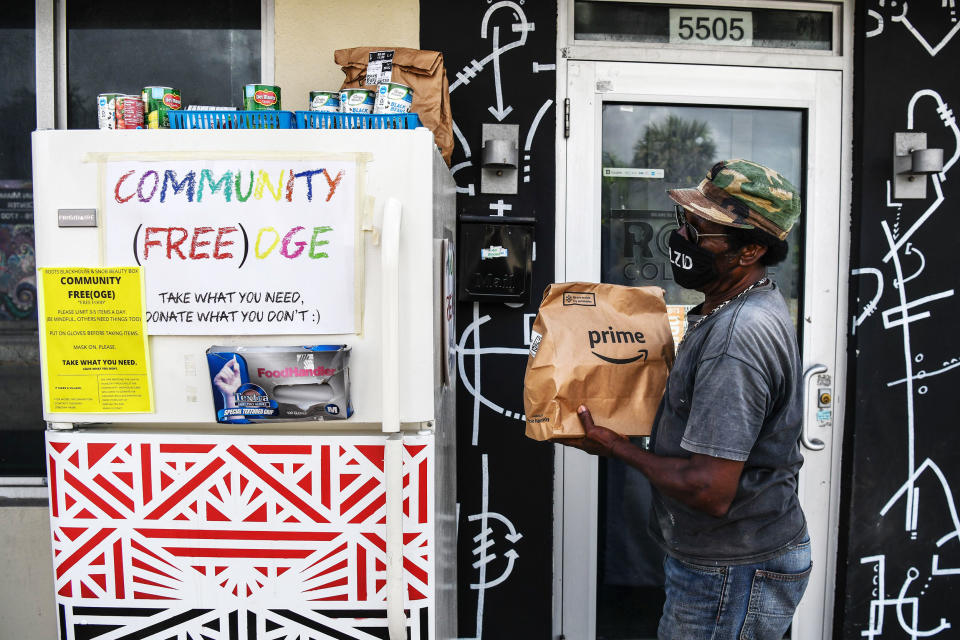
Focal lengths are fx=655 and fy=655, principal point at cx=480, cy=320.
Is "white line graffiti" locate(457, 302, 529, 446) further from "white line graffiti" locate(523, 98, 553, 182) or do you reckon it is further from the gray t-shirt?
the gray t-shirt

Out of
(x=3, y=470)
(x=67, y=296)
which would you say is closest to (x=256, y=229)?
(x=67, y=296)

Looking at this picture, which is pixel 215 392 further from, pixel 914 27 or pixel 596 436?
pixel 914 27

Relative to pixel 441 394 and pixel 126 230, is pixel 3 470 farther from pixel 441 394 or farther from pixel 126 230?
pixel 441 394

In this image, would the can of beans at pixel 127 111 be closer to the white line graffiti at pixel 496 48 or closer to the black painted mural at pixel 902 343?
the white line graffiti at pixel 496 48

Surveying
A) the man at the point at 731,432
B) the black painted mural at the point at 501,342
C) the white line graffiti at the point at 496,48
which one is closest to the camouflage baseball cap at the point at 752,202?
the man at the point at 731,432

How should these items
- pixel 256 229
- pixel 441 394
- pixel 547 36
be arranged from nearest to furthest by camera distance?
pixel 256 229 < pixel 441 394 < pixel 547 36

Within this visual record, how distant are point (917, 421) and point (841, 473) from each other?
14.3 inches

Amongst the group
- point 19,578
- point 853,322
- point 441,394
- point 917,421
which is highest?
point 853,322

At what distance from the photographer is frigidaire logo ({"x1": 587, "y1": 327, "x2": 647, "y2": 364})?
5.71 feet

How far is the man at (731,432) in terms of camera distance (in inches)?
58.7

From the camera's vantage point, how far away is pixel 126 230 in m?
1.60

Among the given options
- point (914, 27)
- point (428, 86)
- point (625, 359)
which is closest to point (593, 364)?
point (625, 359)

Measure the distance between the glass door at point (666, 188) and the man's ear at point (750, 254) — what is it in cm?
105

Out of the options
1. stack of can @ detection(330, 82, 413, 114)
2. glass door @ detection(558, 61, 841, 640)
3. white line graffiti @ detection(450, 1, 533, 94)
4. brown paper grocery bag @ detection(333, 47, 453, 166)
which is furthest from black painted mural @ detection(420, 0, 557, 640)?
stack of can @ detection(330, 82, 413, 114)
